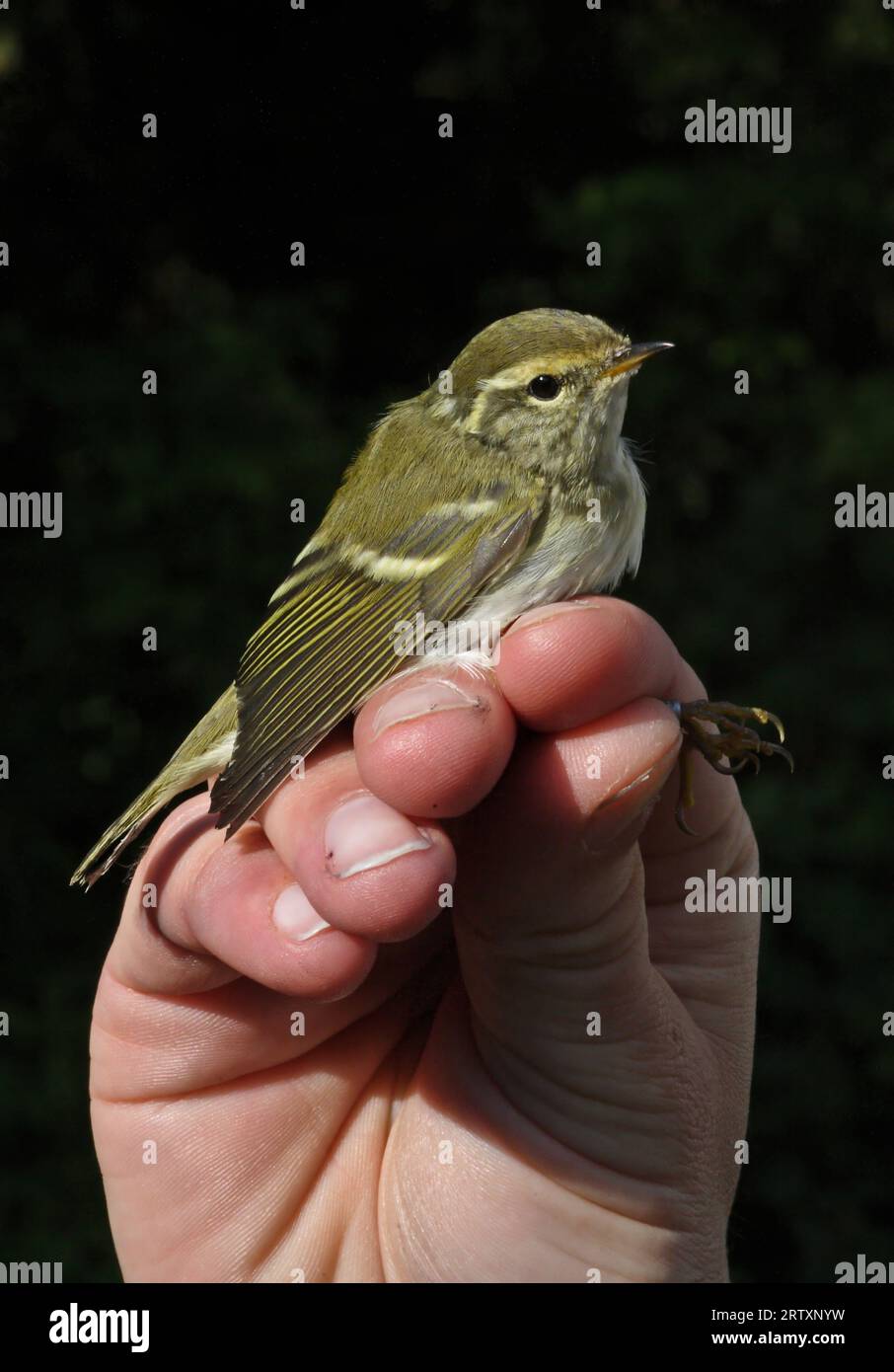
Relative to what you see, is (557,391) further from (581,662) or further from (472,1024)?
(472,1024)

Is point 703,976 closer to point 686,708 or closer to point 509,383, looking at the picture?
point 686,708

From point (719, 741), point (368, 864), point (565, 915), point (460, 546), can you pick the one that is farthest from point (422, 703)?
point (719, 741)

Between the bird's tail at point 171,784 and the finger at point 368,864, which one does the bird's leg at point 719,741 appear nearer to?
the finger at point 368,864

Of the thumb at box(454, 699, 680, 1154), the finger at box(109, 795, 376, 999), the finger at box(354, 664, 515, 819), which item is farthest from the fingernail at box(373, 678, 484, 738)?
the finger at box(109, 795, 376, 999)

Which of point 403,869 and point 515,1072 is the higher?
point 403,869

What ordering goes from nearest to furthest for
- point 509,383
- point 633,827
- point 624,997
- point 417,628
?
point 633,827
point 624,997
point 417,628
point 509,383

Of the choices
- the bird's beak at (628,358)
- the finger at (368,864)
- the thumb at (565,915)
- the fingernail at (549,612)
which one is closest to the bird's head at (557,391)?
the bird's beak at (628,358)

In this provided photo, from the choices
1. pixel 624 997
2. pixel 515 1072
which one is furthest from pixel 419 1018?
pixel 624 997

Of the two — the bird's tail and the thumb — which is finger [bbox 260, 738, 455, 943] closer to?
the thumb
